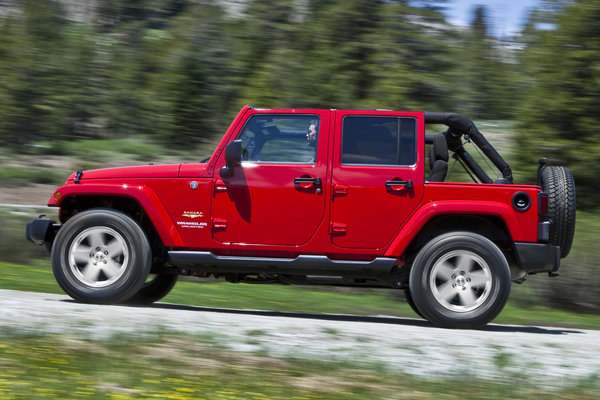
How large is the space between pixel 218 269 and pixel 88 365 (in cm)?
277

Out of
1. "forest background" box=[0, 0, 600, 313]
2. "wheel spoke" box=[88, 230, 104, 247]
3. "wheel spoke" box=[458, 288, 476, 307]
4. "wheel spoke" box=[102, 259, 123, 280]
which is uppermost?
"wheel spoke" box=[88, 230, 104, 247]

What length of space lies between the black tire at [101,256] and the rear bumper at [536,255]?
3.16 meters

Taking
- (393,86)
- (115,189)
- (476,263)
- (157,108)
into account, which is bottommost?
(157,108)

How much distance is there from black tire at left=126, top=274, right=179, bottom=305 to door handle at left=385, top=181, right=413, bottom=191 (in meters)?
2.70

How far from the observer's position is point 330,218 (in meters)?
7.39

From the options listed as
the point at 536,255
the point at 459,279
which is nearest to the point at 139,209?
the point at 459,279

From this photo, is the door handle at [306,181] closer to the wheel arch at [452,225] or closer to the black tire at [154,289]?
the wheel arch at [452,225]

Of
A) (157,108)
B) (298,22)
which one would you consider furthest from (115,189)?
(157,108)

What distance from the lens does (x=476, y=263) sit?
7.34m

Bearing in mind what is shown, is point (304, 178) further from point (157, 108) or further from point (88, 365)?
point (157, 108)

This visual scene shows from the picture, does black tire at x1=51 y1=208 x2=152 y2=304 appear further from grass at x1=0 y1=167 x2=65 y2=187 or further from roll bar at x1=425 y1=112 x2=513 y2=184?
grass at x1=0 y1=167 x2=65 y2=187

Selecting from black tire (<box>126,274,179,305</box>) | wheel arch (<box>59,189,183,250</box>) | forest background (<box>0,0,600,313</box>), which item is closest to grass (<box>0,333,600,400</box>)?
wheel arch (<box>59,189,183,250</box>)

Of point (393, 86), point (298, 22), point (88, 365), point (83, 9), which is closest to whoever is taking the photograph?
point (88, 365)

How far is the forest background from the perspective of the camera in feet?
69.2
